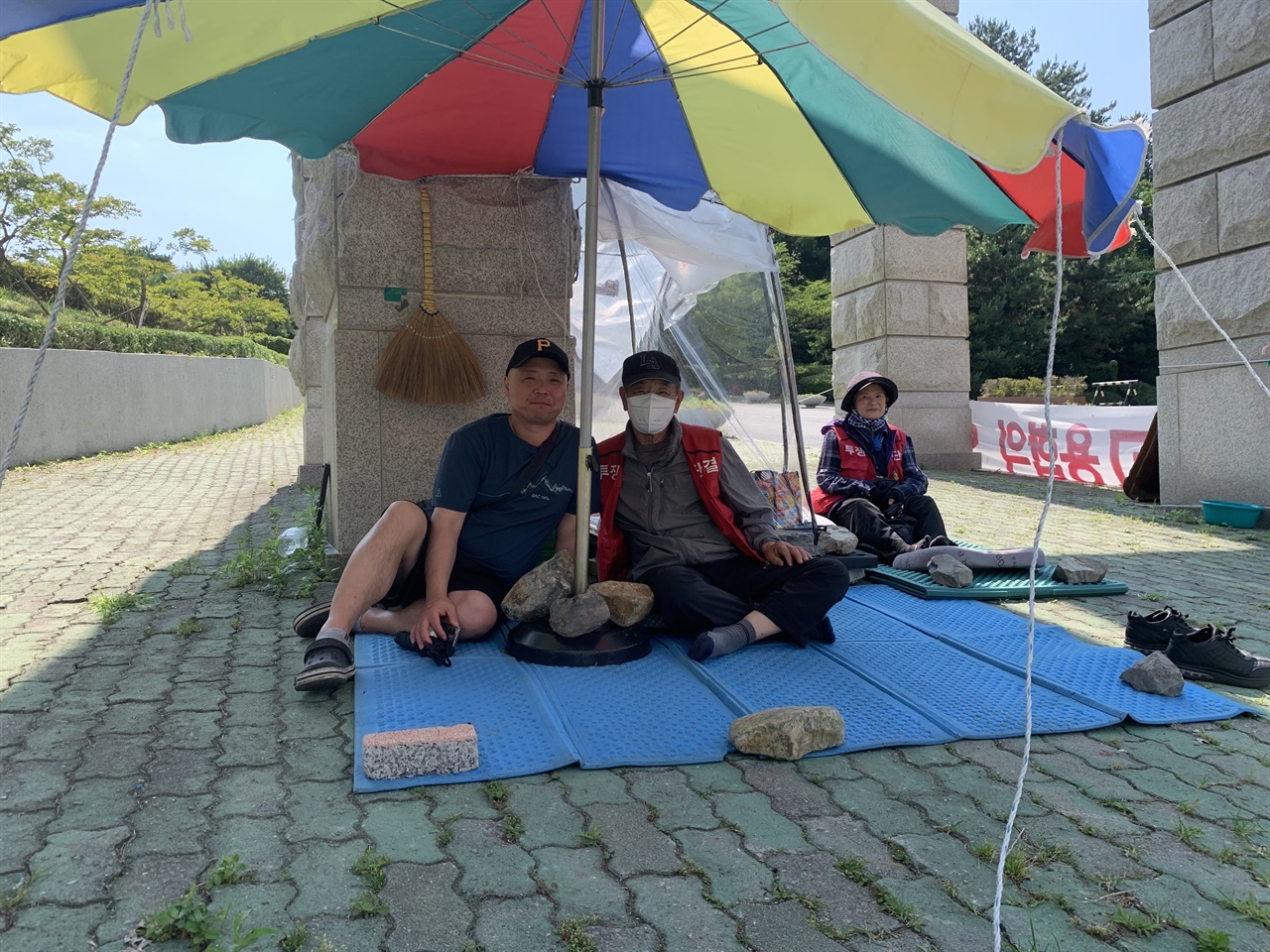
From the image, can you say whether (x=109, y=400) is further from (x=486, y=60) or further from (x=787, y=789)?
(x=787, y=789)

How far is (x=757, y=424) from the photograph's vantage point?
7.14 meters

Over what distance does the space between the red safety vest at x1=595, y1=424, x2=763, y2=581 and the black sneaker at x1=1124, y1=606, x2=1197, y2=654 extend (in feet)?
5.59

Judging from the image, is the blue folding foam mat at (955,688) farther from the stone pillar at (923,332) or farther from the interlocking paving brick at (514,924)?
the stone pillar at (923,332)

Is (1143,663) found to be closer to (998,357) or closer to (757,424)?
(757,424)

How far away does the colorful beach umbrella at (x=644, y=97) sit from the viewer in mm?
2268

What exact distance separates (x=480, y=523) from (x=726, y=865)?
7.21ft

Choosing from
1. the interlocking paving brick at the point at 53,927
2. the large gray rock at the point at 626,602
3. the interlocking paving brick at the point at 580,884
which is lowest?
the interlocking paving brick at the point at 580,884

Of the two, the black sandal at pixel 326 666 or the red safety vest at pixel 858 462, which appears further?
the red safety vest at pixel 858 462

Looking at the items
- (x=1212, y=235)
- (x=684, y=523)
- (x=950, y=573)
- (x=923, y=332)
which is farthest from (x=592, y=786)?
(x=923, y=332)

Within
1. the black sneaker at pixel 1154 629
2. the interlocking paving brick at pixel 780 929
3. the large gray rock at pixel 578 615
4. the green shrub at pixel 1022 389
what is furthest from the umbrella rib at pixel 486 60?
the green shrub at pixel 1022 389

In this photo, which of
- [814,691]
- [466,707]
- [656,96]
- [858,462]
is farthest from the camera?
[858,462]

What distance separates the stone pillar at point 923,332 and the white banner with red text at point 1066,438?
0.83 feet

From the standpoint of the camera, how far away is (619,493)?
4.30 meters

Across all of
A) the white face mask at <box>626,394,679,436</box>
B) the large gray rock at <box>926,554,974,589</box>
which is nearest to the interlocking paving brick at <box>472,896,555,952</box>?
the white face mask at <box>626,394,679,436</box>
